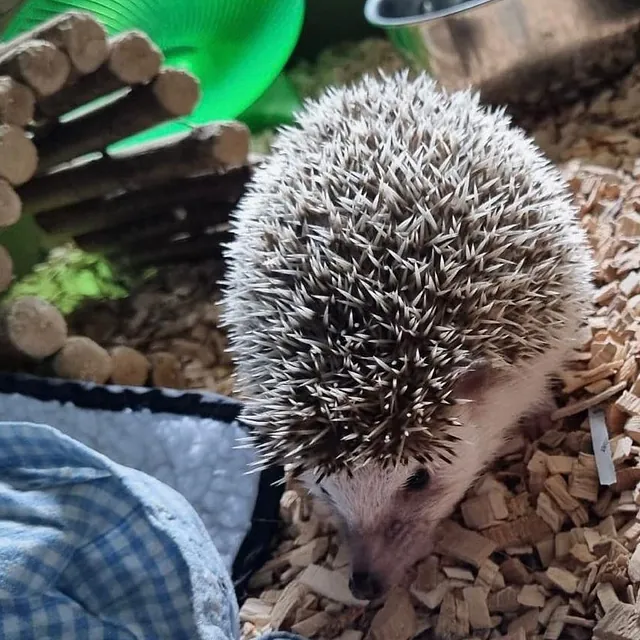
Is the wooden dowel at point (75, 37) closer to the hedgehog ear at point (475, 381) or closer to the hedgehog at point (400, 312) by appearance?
the hedgehog at point (400, 312)

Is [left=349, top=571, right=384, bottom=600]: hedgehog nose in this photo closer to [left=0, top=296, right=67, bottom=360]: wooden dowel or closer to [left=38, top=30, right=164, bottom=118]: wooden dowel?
[left=0, top=296, right=67, bottom=360]: wooden dowel

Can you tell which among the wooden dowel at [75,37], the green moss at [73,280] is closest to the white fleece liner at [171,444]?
the green moss at [73,280]

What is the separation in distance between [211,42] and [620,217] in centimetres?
112

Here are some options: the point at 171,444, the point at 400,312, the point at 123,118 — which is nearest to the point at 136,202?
the point at 123,118

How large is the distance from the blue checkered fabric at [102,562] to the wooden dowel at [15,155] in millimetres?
595

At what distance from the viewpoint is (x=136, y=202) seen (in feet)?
6.79

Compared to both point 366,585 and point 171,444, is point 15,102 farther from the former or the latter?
point 366,585

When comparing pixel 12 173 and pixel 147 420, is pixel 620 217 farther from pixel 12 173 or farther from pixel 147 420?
pixel 12 173

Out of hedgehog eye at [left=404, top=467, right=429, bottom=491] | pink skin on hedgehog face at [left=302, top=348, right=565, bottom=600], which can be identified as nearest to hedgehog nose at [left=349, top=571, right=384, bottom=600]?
Result: pink skin on hedgehog face at [left=302, top=348, right=565, bottom=600]

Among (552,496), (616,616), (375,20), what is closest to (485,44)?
(375,20)

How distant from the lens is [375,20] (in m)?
2.34

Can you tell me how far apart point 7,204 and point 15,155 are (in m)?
0.10

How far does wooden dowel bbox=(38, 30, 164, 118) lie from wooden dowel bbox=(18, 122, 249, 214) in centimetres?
19

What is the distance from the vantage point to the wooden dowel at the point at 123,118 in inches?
71.0
